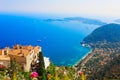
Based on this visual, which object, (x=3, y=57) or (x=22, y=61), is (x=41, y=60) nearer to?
(x=22, y=61)

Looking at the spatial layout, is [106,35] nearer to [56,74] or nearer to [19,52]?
[19,52]

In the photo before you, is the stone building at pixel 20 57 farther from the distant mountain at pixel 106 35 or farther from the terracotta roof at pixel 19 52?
the distant mountain at pixel 106 35

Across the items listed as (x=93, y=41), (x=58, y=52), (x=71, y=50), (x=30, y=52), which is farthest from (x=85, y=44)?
(x=30, y=52)

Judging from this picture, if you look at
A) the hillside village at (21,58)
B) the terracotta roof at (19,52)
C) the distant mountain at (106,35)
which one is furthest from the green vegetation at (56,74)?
the distant mountain at (106,35)

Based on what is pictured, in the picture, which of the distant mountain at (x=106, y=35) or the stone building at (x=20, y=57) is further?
the distant mountain at (x=106, y=35)

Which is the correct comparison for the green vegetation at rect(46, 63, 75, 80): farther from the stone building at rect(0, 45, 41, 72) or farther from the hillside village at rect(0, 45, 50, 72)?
the stone building at rect(0, 45, 41, 72)

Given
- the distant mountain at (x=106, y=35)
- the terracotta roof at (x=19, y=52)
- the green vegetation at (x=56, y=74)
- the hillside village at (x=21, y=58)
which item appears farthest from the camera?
the distant mountain at (x=106, y=35)

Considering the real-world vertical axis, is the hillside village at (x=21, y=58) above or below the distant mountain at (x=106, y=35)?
below

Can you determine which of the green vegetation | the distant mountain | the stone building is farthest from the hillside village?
the distant mountain
